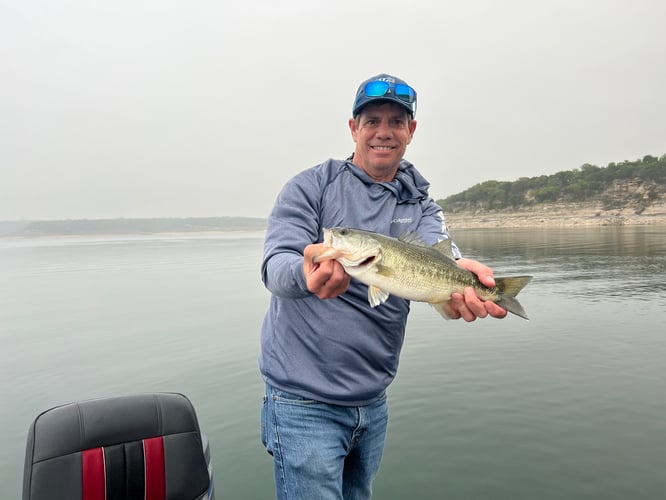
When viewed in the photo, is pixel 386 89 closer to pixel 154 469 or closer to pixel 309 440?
pixel 309 440

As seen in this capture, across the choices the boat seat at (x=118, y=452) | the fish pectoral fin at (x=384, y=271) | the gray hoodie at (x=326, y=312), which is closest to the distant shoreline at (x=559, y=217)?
the gray hoodie at (x=326, y=312)

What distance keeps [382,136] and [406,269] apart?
1121 millimetres

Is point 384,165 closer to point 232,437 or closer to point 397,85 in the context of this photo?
point 397,85

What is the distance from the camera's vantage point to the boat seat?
3158mm

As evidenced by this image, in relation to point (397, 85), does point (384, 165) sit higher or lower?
lower

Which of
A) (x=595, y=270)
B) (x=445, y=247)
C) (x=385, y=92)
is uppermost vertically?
(x=385, y=92)

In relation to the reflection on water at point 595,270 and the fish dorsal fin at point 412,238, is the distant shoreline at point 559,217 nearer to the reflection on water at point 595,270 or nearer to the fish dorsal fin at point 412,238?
the reflection on water at point 595,270

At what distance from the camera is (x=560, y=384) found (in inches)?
383

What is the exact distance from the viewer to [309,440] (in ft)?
10.7

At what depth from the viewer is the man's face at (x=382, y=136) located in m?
3.83

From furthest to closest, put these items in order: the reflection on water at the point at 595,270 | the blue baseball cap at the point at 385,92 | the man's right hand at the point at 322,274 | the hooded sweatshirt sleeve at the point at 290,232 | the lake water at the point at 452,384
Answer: the reflection on water at the point at 595,270
the lake water at the point at 452,384
the blue baseball cap at the point at 385,92
the hooded sweatshirt sleeve at the point at 290,232
the man's right hand at the point at 322,274

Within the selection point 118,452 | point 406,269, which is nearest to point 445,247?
point 406,269

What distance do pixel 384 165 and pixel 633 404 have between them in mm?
7802

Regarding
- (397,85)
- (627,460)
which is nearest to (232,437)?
(627,460)
